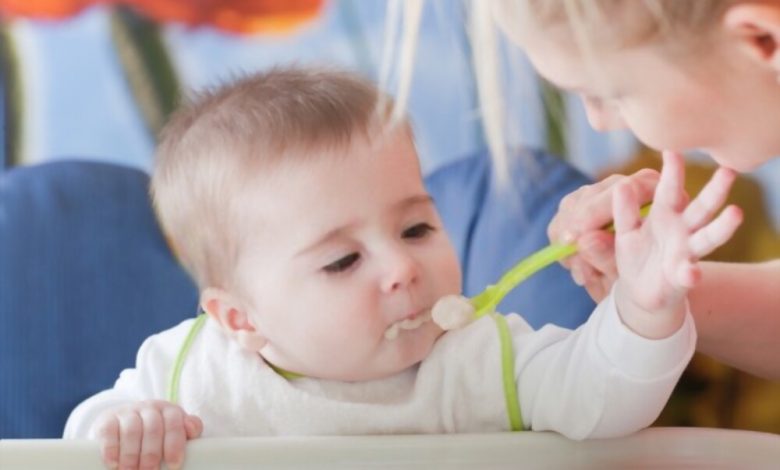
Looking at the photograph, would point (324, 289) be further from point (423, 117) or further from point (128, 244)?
point (423, 117)

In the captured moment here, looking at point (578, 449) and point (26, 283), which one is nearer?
point (578, 449)

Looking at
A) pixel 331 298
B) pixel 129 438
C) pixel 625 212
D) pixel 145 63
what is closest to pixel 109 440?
pixel 129 438

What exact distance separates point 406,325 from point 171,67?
36.6 inches

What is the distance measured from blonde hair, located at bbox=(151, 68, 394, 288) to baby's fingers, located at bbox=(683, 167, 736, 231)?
0.24 meters

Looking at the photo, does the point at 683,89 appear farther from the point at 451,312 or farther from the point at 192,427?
the point at 192,427

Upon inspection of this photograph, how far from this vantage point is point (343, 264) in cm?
79

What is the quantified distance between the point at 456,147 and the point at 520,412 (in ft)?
2.84

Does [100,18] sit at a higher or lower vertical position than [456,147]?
higher

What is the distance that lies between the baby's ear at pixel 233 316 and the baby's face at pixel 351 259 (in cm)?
2

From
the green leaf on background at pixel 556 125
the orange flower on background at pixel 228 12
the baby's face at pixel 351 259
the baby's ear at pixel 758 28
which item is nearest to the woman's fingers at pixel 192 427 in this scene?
the baby's face at pixel 351 259

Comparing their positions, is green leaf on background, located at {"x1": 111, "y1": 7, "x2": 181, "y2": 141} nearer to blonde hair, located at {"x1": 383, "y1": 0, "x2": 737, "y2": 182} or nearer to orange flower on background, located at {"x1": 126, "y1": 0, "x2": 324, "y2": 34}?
orange flower on background, located at {"x1": 126, "y1": 0, "x2": 324, "y2": 34}

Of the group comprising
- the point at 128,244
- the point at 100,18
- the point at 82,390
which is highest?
the point at 100,18

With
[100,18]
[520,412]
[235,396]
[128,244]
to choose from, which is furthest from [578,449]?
[100,18]

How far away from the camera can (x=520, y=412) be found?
31.4 inches
